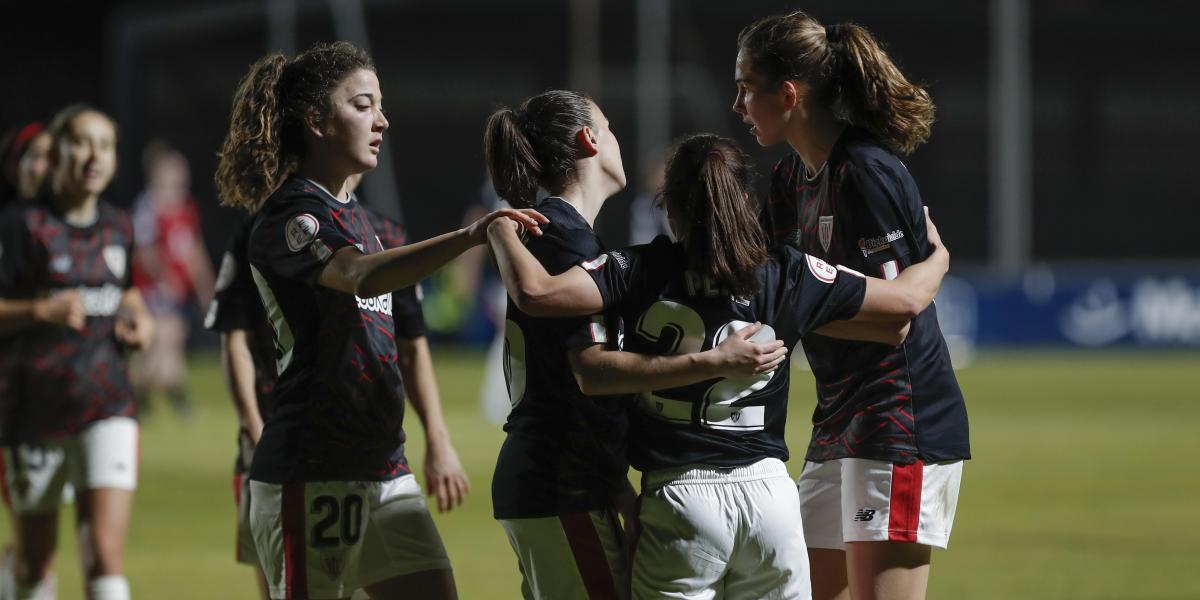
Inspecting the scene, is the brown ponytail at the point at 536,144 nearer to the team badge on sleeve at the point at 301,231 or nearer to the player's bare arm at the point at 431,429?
the team badge on sleeve at the point at 301,231

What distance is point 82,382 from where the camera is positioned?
5.78 meters

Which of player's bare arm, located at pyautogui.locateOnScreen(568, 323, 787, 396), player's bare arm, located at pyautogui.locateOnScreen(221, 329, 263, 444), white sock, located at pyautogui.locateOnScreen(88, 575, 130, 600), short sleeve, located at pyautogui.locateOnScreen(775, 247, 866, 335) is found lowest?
white sock, located at pyautogui.locateOnScreen(88, 575, 130, 600)

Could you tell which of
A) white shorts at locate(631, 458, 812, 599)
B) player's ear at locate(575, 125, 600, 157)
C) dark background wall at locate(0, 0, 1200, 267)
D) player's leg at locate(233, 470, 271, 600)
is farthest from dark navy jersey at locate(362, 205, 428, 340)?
dark background wall at locate(0, 0, 1200, 267)

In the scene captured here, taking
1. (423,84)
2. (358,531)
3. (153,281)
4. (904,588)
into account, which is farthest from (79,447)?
(423,84)

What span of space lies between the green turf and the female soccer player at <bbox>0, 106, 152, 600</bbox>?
1372 mm

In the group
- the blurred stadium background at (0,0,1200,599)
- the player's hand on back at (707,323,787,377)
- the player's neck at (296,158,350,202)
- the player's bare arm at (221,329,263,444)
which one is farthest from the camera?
the blurred stadium background at (0,0,1200,599)

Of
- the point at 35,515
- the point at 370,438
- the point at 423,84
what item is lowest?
the point at 35,515

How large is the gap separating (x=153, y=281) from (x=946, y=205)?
13.4 m

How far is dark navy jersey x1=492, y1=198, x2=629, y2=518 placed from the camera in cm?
369

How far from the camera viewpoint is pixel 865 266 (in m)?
4.02

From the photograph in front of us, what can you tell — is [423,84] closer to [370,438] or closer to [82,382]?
[82,382]

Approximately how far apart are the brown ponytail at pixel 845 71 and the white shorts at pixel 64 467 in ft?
9.50

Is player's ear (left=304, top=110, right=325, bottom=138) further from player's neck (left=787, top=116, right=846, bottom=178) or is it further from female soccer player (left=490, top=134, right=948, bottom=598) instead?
player's neck (left=787, top=116, right=846, bottom=178)

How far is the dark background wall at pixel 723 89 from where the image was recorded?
2431cm
